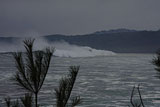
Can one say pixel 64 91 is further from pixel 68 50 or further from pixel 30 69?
pixel 68 50

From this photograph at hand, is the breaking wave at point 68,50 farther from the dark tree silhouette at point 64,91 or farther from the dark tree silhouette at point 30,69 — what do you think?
the dark tree silhouette at point 64,91

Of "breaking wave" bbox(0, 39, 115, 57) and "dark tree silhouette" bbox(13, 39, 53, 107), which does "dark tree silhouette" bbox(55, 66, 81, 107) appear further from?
"breaking wave" bbox(0, 39, 115, 57)

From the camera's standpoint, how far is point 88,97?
21.2 metres

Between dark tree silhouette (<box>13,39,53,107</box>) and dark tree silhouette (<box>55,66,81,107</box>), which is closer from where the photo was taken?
dark tree silhouette (<box>55,66,81,107</box>)

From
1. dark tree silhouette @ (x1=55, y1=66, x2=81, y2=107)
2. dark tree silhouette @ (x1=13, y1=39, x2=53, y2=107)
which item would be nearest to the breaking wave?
dark tree silhouette @ (x1=13, y1=39, x2=53, y2=107)

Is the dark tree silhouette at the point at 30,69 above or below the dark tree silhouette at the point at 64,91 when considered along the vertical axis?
above

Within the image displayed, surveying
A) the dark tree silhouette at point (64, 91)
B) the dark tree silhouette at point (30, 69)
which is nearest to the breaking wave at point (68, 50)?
the dark tree silhouette at point (30, 69)

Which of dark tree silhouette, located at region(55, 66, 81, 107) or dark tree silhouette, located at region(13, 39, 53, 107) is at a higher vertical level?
dark tree silhouette, located at region(13, 39, 53, 107)

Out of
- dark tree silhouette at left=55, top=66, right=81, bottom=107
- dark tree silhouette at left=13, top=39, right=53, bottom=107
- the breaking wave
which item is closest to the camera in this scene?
dark tree silhouette at left=55, top=66, right=81, bottom=107

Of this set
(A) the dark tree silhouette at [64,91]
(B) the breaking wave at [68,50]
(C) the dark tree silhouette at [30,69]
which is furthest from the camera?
(B) the breaking wave at [68,50]

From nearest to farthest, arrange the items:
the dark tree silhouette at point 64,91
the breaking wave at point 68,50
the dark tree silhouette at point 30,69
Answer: the dark tree silhouette at point 64,91 < the dark tree silhouette at point 30,69 < the breaking wave at point 68,50

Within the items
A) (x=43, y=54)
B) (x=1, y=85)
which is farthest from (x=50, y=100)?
(x=43, y=54)

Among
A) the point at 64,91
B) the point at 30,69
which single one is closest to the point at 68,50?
the point at 30,69

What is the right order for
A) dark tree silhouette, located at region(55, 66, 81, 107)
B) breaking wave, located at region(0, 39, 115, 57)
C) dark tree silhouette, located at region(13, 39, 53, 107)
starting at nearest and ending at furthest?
dark tree silhouette, located at region(55, 66, 81, 107) → dark tree silhouette, located at region(13, 39, 53, 107) → breaking wave, located at region(0, 39, 115, 57)
